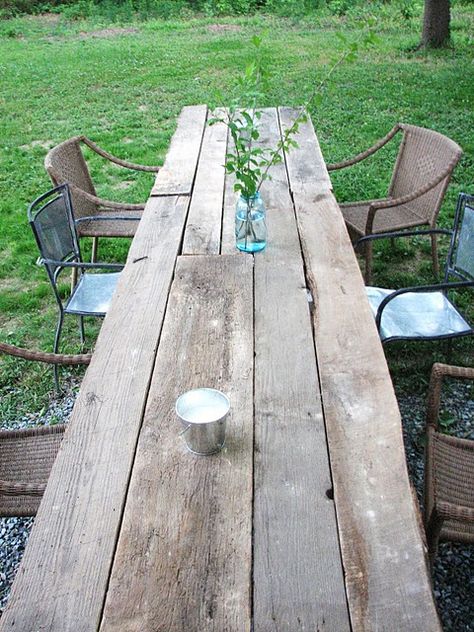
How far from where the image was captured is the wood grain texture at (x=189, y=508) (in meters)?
0.97

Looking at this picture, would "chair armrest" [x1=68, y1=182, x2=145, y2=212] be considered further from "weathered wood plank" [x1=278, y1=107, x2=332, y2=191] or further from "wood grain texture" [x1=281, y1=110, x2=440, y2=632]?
"wood grain texture" [x1=281, y1=110, x2=440, y2=632]

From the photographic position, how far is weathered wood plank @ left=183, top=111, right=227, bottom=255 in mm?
2150

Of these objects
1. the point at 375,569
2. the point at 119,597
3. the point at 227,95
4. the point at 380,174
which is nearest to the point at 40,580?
the point at 119,597

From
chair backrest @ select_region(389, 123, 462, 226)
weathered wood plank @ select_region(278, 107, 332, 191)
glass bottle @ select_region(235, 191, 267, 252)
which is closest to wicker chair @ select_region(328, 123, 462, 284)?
chair backrest @ select_region(389, 123, 462, 226)

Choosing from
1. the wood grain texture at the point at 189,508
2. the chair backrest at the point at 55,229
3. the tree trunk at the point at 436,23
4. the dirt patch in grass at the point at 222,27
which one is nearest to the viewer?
the wood grain texture at the point at 189,508

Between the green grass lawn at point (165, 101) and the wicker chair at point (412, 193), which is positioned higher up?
the wicker chair at point (412, 193)

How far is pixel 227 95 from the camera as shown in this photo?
6773 millimetres

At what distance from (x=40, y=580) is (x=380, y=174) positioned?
4190 millimetres

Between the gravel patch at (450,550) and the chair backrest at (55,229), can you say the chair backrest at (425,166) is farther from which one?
the chair backrest at (55,229)

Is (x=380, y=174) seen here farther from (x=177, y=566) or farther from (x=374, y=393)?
(x=177, y=566)

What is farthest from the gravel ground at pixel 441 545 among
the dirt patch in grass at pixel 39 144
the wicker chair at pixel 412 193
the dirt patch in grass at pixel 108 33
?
the dirt patch in grass at pixel 108 33

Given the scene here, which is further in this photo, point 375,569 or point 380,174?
point 380,174

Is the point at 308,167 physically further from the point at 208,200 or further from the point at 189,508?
the point at 189,508

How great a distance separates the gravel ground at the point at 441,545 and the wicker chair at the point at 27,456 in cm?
42
